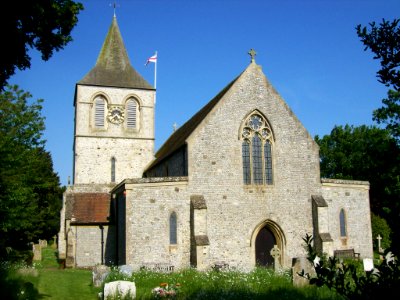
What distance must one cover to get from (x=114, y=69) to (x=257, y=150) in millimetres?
18945

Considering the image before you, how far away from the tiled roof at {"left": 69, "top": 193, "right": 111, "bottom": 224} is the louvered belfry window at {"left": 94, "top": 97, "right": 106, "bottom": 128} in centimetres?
713

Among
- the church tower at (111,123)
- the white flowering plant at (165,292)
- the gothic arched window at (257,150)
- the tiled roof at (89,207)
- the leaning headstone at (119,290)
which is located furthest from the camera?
the church tower at (111,123)

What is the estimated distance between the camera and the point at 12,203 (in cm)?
2019

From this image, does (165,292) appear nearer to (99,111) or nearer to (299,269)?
(299,269)

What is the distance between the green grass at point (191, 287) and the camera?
13.0m

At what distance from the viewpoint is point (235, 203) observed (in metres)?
22.3

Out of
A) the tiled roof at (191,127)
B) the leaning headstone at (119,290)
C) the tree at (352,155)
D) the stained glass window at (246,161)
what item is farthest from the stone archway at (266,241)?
the tree at (352,155)

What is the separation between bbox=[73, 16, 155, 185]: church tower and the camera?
34.6 meters

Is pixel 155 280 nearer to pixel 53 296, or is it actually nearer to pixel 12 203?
pixel 53 296

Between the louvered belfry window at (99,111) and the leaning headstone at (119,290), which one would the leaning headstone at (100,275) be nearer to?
the leaning headstone at (119,290)

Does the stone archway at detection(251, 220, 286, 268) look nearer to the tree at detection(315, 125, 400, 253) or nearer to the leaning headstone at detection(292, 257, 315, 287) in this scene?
the leaning headstone at detection(292, 257, 315, 287)

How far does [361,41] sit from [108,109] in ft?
106

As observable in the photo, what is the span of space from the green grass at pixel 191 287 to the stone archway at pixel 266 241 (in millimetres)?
4599

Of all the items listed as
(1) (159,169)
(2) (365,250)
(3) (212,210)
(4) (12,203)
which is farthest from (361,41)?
(1) (159,169)
